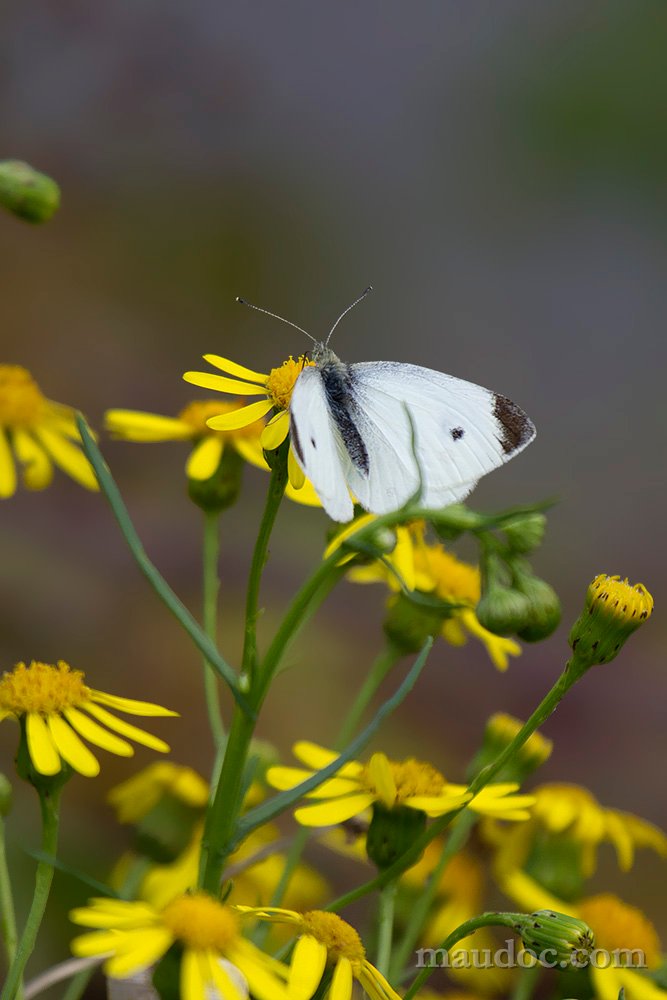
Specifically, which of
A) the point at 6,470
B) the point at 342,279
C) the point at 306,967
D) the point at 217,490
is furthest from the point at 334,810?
the point at 342,279

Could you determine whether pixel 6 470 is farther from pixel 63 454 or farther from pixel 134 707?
pixel 134 707

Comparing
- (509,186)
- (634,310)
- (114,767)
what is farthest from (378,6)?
(114,767)

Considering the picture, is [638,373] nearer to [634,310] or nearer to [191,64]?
[634,310]

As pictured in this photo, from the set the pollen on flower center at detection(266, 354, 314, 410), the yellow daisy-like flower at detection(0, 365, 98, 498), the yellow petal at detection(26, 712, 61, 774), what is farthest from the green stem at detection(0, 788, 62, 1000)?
the yellow daisy-like flower at detection(0, 365, 98, 498)

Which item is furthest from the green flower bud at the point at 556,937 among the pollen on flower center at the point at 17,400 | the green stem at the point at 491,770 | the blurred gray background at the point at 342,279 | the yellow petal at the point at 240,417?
the blurred gray background at the point at 342,279

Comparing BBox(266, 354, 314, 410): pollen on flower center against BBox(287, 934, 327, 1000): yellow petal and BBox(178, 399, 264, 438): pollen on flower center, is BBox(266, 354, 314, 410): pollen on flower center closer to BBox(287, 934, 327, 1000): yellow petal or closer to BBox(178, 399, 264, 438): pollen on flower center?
BBox(178, 399, 264, 438): pollen on flower center
